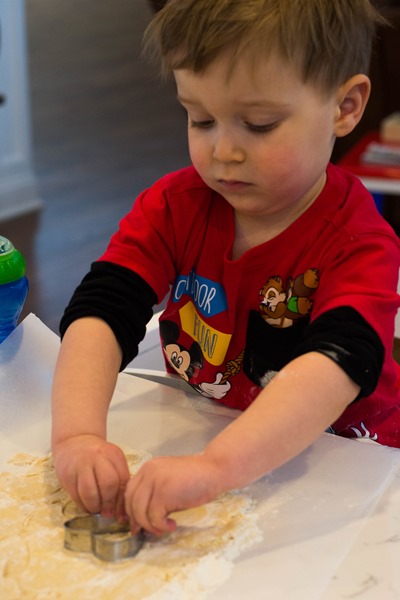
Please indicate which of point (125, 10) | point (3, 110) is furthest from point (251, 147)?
point (125, 10)

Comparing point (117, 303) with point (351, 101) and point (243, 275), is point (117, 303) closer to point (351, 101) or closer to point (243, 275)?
point (243, 275)

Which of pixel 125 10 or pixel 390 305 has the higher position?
pixel 390 305

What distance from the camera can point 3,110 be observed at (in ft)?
9.93

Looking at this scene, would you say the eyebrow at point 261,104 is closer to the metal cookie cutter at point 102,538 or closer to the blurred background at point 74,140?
the metal cookie cutter at point 102,538

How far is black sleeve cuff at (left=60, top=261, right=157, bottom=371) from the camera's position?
→ 92cm

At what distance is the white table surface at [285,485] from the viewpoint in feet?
2.30

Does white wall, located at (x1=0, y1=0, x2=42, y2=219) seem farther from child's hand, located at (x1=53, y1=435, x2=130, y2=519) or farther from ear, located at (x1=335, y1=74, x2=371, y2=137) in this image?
child's hand, located at (x1=53, y1=435, x2=130, y2=519)

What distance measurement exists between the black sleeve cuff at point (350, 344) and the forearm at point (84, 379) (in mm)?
182

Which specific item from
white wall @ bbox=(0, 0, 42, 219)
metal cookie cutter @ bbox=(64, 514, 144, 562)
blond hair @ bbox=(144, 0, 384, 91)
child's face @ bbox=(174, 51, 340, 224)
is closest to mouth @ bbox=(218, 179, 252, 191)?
child's face @ bbox=(174, 51, 340, 224)

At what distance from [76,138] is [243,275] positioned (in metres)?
2.91

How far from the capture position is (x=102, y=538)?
0.73m

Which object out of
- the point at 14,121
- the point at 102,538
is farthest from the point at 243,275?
the point at 14,121

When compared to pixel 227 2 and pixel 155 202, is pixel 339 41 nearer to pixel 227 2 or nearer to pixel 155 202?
pixel 227 2

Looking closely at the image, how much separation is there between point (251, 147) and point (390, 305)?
188 mm
